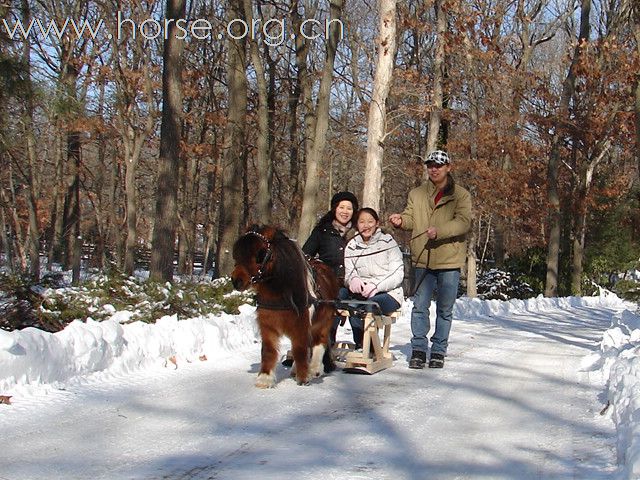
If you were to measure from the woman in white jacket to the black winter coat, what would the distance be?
34 centimetres

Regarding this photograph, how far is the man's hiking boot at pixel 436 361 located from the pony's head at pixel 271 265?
2.21m

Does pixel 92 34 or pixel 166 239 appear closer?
pixel 166 239

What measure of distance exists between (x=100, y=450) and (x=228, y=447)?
30.4 inches

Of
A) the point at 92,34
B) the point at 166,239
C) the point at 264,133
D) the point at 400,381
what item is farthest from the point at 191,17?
the point at 400,381

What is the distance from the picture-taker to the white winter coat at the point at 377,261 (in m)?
8.48

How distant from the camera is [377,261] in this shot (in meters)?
8.52

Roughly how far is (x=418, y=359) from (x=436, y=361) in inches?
7.9

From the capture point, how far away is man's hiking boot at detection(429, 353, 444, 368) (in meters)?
8.58

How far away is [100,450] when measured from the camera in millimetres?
4707

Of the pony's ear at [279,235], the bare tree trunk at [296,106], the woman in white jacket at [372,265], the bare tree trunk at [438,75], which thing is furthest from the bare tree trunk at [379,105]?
the bare tree trunk at [296,106]

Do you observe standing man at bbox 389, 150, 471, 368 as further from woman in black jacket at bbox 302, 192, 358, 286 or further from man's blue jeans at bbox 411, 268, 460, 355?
woman in black jacket at bbox 302, 192, 358, 286

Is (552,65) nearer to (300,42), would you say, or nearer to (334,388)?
(300,42)

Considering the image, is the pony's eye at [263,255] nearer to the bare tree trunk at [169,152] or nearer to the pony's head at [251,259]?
the pony's head at [251,259]

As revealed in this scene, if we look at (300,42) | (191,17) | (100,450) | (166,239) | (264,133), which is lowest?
(100,450)
